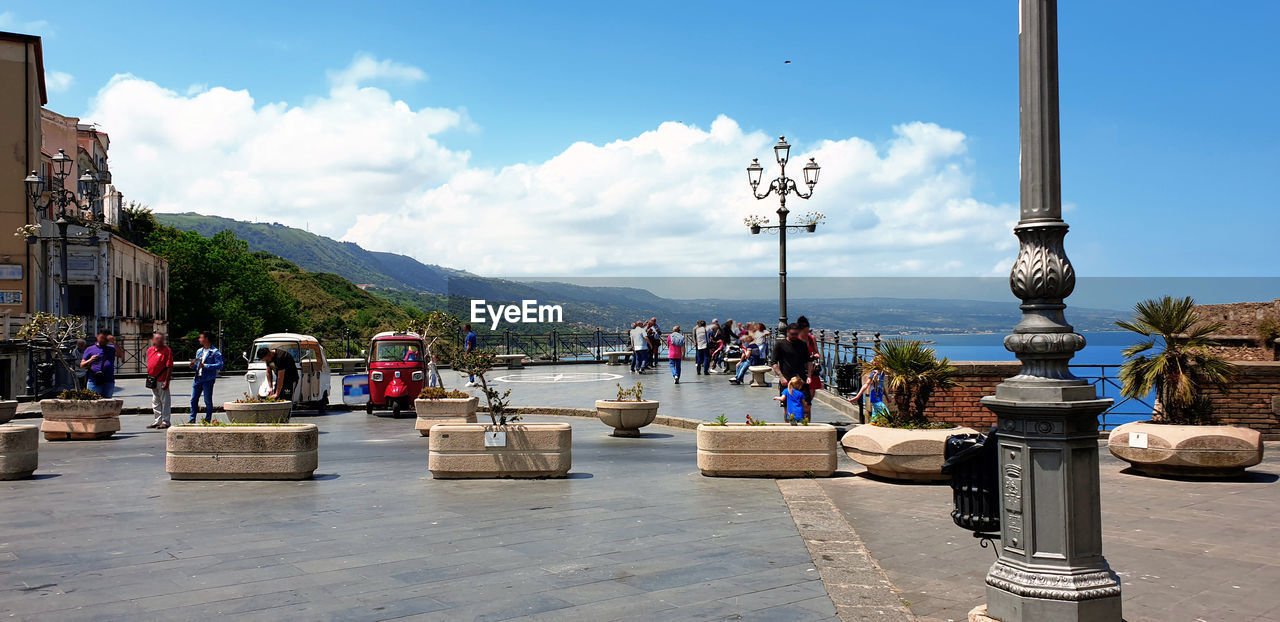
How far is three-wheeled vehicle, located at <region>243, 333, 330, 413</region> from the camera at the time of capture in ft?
68.5

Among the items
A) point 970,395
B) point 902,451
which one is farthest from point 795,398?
point 970,395

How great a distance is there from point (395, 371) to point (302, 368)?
8.24 ft

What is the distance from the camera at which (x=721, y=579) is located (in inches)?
236

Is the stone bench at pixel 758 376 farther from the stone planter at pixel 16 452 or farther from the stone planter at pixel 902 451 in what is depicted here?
the stone planter at pixel 16 452

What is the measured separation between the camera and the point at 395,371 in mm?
20328

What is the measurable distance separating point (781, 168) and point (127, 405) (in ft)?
56.6

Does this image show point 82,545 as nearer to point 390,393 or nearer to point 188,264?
point 390,393

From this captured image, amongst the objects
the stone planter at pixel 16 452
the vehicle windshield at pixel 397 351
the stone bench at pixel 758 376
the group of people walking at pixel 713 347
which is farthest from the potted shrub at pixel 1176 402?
the stone bench at pixel 758 376

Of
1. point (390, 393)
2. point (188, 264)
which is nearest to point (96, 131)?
point (188, 264)

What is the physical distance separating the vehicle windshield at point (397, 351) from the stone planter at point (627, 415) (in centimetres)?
685

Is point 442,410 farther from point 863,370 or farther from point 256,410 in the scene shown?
point 863,370

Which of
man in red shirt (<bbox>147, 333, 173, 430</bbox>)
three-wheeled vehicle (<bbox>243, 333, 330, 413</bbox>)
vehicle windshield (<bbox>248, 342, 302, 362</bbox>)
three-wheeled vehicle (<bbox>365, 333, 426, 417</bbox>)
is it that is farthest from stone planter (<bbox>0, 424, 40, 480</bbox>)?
vehicle windshield (<bbox>248, 342, 302, 362</bbox>)

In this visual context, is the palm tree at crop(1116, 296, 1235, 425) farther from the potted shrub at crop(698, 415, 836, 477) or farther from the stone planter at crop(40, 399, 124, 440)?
the stone planter at crop(40, 399, 124, 440)

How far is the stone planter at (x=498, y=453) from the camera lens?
10.5 m
